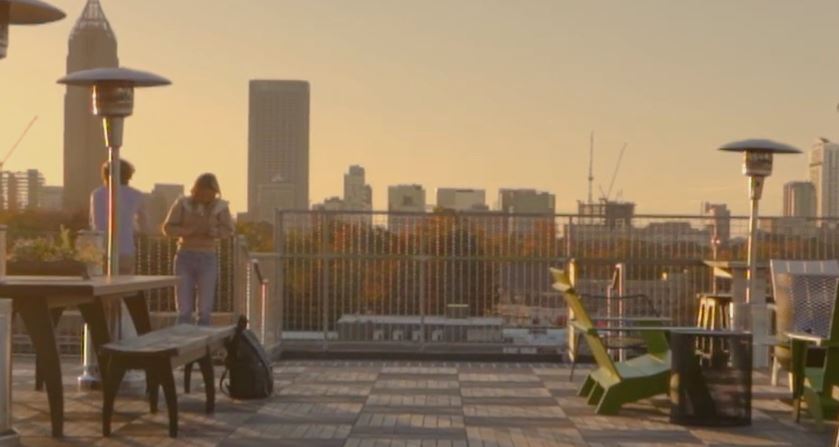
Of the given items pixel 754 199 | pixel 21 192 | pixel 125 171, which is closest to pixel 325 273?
pixel 125 171

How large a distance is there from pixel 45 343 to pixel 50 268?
4.19ft

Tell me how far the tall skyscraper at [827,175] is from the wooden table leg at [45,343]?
48.0 feet

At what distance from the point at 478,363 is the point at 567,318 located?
3.90 feet

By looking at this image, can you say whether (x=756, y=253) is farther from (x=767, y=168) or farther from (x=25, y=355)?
(x=25, y=355)

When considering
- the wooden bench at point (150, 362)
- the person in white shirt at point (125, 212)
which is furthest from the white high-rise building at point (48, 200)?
the wooden bench at point (150, 362)

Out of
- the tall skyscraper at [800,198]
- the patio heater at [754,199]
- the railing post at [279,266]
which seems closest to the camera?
the patio heater at [754,199]

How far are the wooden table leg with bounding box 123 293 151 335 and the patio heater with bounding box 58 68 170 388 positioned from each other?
279 millimetres

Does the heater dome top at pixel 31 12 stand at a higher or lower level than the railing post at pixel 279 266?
higher

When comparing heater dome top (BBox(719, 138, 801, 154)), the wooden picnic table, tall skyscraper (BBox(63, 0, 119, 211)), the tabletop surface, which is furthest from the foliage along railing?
tall skyscraper (BBox(63, 0, 119, 211))

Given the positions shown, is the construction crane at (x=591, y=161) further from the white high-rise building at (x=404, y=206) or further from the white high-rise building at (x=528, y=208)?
the white high-rise building at (x=404, y=206)

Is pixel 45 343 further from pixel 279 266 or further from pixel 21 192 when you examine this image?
pixel 21 192

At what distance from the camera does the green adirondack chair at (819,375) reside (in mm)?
10383

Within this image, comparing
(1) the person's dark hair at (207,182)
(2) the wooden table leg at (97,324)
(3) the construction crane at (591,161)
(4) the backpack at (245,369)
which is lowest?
(4) the backpack at (245,369)

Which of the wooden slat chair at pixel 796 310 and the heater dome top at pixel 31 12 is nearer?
the heater dome top at pixel 31 12
